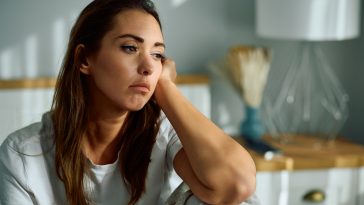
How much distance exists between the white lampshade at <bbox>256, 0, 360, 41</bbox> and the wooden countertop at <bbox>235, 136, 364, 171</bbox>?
438 mm

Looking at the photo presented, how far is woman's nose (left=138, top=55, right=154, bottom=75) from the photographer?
1432 mm

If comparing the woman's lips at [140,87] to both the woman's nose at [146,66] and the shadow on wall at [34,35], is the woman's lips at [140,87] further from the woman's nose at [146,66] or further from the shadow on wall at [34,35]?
the shadow on wall at [34,35]

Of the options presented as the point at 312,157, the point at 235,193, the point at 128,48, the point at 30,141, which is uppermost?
the point at 128,48

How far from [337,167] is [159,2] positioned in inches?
38.7

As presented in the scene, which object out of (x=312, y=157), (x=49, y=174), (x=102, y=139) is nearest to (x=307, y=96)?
(x=312, y=157)

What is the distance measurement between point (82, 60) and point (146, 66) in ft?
0.59

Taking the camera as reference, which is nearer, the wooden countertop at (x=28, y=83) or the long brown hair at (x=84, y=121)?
the long brown hair at (x=84, y=121)

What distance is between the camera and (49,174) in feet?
4.99

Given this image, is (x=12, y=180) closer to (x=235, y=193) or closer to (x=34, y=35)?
(x=235, y=193)

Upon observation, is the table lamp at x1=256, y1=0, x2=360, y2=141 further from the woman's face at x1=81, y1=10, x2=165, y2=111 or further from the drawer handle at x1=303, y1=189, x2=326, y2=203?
the woman's face at x1=81, y1=10, x2=165, y2=111

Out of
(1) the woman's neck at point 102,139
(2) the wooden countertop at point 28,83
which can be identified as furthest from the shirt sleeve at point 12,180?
(2) the wooden countertop at point 28,83

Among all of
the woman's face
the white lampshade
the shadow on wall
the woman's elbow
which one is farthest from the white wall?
the woman's elbow

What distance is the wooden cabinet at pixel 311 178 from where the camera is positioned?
7.10ft

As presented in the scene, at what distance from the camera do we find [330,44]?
8.73 feet
